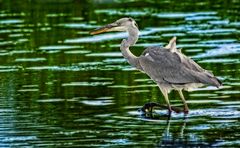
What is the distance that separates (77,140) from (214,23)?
45.6 feet

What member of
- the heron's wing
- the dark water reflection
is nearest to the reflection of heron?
the heron's wing

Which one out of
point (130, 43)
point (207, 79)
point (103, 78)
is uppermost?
point (130, 43)

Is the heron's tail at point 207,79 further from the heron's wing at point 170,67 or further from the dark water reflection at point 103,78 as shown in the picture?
the dark water reflection at point 103,78

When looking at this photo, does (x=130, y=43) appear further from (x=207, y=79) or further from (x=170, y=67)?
(x=207, y=79)

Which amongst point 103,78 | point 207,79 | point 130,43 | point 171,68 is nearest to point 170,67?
point 171,68

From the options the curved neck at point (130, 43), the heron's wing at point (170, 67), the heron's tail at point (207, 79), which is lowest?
the heron's tail at point (207, 79)

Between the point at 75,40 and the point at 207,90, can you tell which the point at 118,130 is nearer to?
the point at 207,90

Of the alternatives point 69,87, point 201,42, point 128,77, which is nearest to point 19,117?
point 69,87

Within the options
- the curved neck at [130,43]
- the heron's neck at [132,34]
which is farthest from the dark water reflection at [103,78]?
the heron's neck at [132,34]

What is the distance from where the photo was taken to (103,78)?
19438 millimetres

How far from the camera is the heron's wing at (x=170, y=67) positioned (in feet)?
50.8

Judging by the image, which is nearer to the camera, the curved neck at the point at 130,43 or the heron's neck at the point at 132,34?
the curved neck at the point at 130,43

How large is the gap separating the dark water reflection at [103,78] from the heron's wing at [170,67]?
0.58 meters

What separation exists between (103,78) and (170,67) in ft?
12.3
